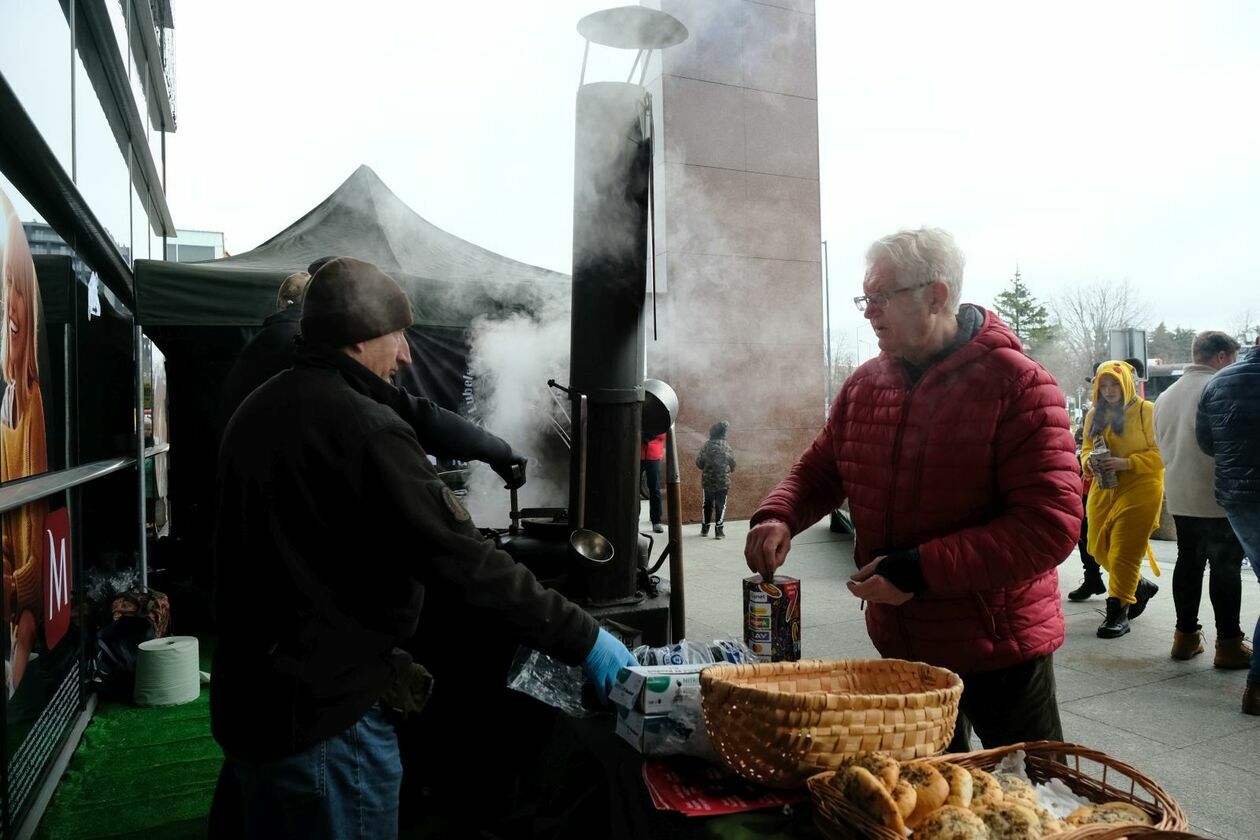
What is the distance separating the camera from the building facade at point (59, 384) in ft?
9.12

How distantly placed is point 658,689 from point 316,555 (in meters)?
0.72

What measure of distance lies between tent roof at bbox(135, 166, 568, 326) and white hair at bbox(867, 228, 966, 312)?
460cm

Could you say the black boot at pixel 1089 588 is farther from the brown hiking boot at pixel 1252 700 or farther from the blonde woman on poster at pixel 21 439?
the blonde woman on poster at pixel 21 439

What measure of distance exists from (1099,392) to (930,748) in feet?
16.4

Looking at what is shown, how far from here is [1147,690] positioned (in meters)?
4.44

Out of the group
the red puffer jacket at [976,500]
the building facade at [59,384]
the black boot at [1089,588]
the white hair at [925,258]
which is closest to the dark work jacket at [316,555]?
the red puffer jacket at [976,500]

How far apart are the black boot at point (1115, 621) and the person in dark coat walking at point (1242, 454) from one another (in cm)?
133

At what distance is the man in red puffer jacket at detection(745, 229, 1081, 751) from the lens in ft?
5.97

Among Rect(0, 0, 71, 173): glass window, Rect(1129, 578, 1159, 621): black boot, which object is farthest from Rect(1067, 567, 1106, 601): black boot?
Rect(0, 0, 71, 173): glass window

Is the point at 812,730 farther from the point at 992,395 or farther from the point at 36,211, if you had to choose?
the point at 36,211

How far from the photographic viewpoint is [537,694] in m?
2.01

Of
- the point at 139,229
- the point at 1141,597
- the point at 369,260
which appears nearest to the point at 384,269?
the point at 369,260

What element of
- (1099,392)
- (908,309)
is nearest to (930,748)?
(908,309)

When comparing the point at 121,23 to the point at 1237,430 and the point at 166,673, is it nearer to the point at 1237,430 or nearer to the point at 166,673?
the point at 166,673
